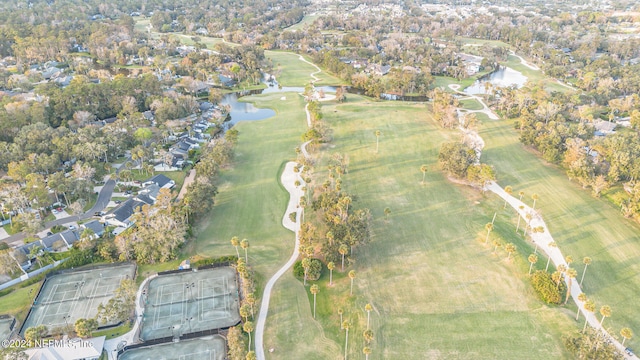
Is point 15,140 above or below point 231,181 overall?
above

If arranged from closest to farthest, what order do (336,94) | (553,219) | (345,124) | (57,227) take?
(57,227) → (553,219) → (345,124) → (336,94)

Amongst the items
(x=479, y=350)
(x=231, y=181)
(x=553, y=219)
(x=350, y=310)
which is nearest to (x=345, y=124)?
(x=231, y=181)

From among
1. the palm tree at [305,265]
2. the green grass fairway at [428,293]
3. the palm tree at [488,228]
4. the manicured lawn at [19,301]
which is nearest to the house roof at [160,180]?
the manicured lawn at [19,301]

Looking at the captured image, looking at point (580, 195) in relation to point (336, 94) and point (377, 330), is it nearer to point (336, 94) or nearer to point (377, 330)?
point (377, 330)

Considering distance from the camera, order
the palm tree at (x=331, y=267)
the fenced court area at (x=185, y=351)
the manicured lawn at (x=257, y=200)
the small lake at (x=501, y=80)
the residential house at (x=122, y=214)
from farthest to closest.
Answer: the small lake at (x=501, y=80) → the residential house at (x=122, y=214) → the manicured lawn at (x=257, y=200) → the palm tree at (x=331, y=267) → the fenced court area at (x=185, y=351)

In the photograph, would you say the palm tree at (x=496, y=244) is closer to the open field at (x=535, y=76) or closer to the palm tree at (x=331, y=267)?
the palm tree at (x=331, y=267)

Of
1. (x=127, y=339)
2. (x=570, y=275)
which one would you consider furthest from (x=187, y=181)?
(x=570, y=275)
